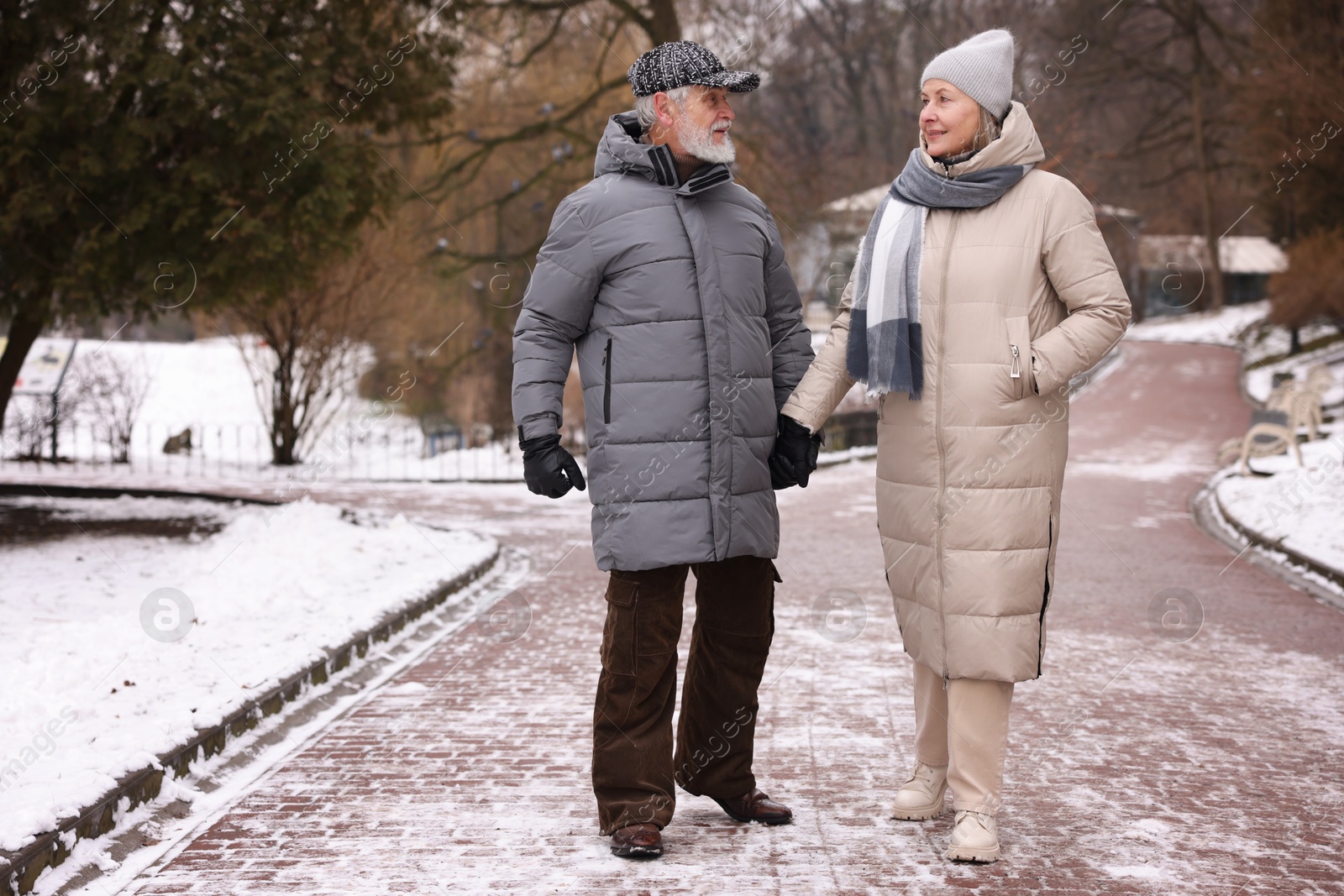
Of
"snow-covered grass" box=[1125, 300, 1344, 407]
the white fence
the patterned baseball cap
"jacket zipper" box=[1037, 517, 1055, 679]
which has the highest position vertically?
"snow-covered grass" box=[1125, 300, 1344, 407]

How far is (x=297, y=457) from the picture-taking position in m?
22.2

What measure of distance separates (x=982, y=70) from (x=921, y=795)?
7.39ft

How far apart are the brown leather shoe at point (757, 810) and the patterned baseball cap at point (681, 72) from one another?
2.22 meters

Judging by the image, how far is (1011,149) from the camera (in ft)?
13.2

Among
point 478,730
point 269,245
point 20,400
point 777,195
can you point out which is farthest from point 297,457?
point 478,730

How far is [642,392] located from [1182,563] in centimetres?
821

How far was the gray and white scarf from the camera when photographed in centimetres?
405

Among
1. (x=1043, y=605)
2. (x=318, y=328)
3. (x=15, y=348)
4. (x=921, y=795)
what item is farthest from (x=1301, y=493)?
(x=318, y=328)

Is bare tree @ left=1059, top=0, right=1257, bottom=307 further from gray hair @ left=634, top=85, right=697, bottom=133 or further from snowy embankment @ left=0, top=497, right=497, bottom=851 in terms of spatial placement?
gray hair @ left=634, top=85, right=697, bottom=133

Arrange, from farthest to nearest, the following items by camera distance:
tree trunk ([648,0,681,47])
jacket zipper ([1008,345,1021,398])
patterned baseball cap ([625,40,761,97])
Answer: tree trunk ([648,0,681,47]) < patterned baseball cap ([625,40,761,97]) < jacket zipper ([1008,345,1021,398])

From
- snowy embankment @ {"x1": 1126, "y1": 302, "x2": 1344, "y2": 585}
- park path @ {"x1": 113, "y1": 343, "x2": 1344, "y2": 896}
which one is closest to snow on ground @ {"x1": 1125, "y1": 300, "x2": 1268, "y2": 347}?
snowy embankment @ {"x1": 1126, "y1": 302, "x2": 1344, "y2": 585}

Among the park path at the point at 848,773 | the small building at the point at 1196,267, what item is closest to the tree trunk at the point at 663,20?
the park path at the point at 848,773

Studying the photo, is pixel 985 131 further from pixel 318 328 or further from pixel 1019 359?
pixel 318 328

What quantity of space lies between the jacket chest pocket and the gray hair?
1148 millimetres
